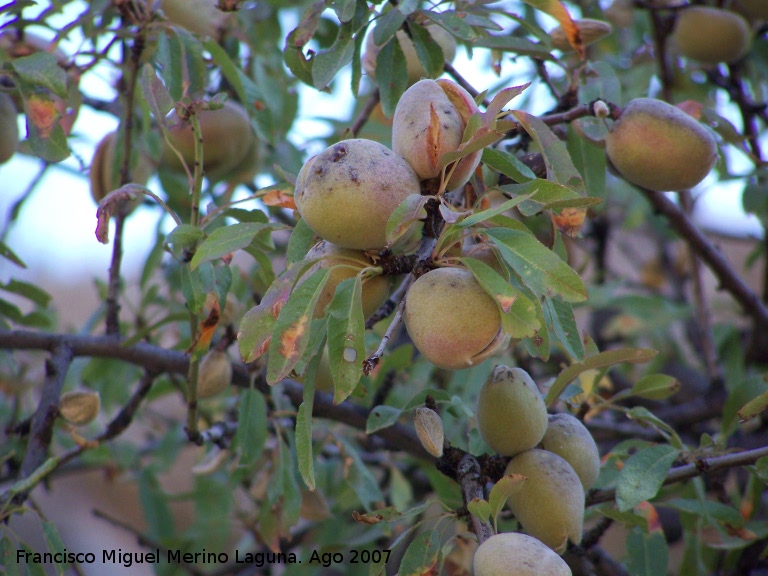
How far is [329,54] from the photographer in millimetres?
1244

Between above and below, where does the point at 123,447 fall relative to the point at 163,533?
above

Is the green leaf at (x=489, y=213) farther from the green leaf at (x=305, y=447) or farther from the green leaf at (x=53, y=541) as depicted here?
the green leaf at (x=53, y=541)

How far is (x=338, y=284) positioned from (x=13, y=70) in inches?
33.0

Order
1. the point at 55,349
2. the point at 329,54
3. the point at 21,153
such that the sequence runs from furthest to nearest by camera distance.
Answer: the point at 21,153
the point at 55,349
the point at 329,54

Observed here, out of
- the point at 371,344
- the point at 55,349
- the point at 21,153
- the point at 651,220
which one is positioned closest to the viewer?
the point at 55,349

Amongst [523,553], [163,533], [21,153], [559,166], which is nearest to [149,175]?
[21,153]

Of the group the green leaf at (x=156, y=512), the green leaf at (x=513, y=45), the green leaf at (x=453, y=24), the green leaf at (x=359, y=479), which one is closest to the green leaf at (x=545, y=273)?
the green leaf at (x=453, y=24)

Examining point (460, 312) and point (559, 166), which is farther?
point (559, 166)

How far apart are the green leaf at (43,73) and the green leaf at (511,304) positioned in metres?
0.85

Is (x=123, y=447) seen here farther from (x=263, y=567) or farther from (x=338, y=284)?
(x=338, y=284)

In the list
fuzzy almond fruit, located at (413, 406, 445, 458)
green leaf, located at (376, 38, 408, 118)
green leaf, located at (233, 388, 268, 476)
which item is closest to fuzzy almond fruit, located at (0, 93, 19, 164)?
green leaf, located at (233, 388, 268, 476)

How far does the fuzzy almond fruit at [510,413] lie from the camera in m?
1.10

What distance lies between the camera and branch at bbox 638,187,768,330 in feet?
5.78

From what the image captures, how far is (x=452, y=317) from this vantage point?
899 millimetres
